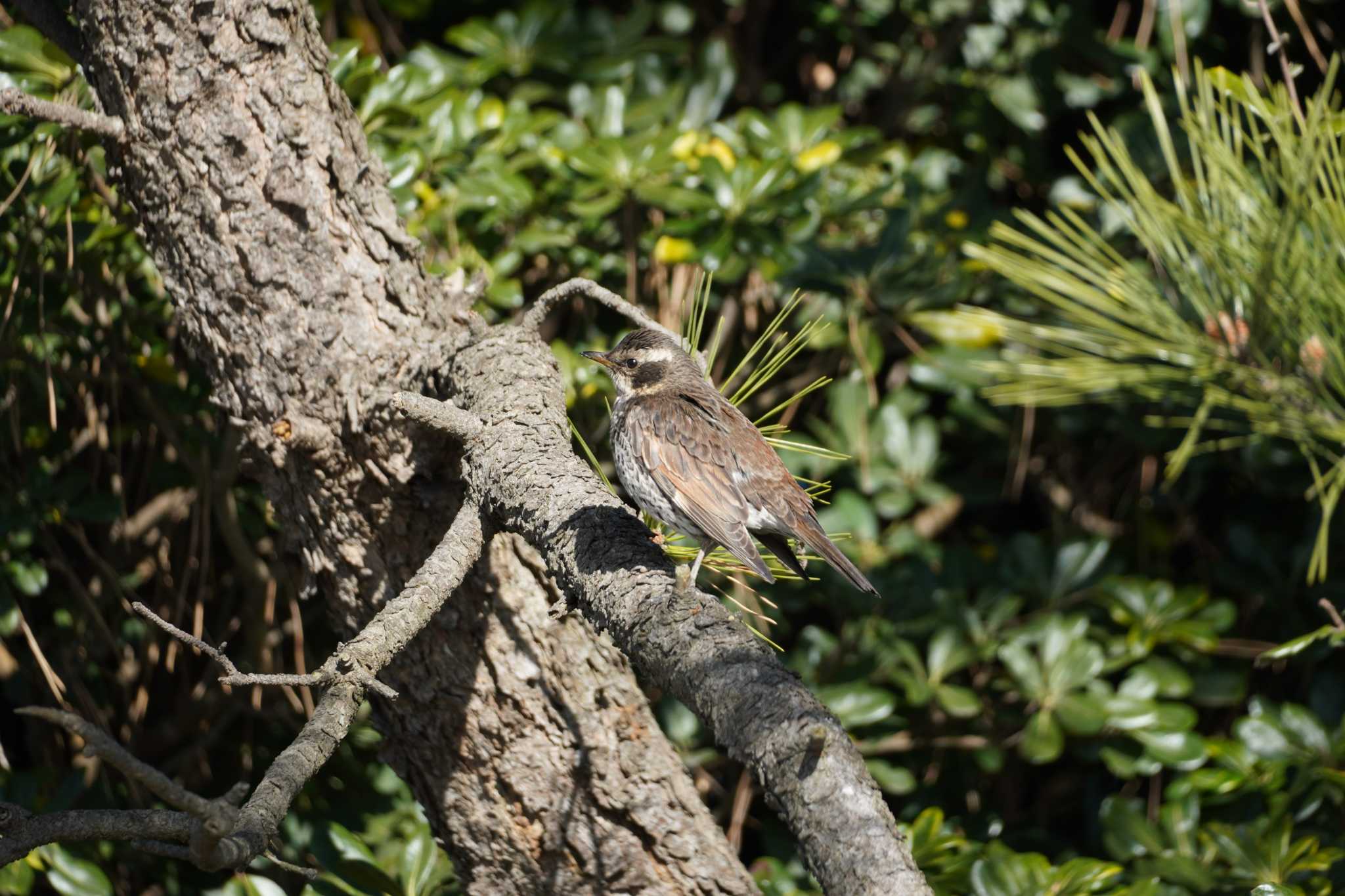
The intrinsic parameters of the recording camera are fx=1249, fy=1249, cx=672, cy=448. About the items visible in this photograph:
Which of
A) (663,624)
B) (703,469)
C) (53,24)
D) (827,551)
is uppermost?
(53,24)

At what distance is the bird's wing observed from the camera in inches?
106

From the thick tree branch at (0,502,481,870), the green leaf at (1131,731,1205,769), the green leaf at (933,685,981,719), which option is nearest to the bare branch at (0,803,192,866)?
the thick tree branch at (0,502,481,870)

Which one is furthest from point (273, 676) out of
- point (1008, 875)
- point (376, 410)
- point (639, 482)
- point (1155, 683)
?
point (1155, 683)

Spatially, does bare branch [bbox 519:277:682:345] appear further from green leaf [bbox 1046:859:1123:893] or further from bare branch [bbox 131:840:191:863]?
green leaf [bbox 1046:859:1123:893]

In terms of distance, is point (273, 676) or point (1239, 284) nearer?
point (273, 676)

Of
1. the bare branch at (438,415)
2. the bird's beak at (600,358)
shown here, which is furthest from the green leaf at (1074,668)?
the bare branch at (438,415)

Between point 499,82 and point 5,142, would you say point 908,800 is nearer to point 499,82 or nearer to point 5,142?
point 499,82

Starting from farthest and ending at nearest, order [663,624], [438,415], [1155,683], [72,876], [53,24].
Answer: [1155,683]
[72,876]
[53,24]
[438,415]
[663,624]

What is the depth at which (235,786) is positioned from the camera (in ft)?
5.58

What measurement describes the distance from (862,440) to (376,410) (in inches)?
79.1

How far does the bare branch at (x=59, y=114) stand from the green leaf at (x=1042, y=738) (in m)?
2.87

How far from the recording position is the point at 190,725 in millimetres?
4082

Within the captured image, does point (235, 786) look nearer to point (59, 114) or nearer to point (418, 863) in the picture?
point (59, 114)

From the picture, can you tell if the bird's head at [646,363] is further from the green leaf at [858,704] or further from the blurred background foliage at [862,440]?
the green leaf at [858,704]
